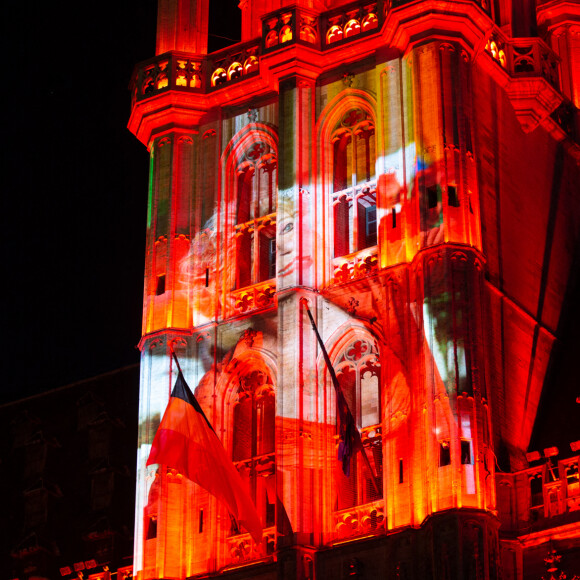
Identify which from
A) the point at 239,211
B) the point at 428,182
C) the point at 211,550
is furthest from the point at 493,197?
the point at 211,550

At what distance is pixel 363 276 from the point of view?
49.5 metres

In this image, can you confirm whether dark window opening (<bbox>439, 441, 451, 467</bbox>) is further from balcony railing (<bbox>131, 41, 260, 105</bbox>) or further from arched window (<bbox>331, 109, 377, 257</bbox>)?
balcony railing (<bbox>131, 41, 260, 105</bbox>)

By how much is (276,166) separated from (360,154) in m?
2.18

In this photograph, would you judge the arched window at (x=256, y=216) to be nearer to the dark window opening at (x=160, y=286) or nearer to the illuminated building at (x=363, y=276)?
the illuminated building at (x=363, y=276)

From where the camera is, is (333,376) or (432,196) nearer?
(333,376)

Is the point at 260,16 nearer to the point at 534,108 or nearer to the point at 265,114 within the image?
the point at 265,114

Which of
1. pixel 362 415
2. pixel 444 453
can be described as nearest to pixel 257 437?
pixel 362 415

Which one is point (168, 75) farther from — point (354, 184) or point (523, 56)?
Answer: point (523, 56)

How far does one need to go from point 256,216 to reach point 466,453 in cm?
950

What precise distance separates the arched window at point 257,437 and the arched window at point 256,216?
265cm

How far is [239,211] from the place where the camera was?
52.7 m

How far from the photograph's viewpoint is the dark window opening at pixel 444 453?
149ft

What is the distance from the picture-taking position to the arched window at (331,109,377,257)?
50750 mm

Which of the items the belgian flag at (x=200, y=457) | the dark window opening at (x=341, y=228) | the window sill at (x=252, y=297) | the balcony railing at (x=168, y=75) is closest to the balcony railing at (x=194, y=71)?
the balcony railing at (x=168, y=75)
